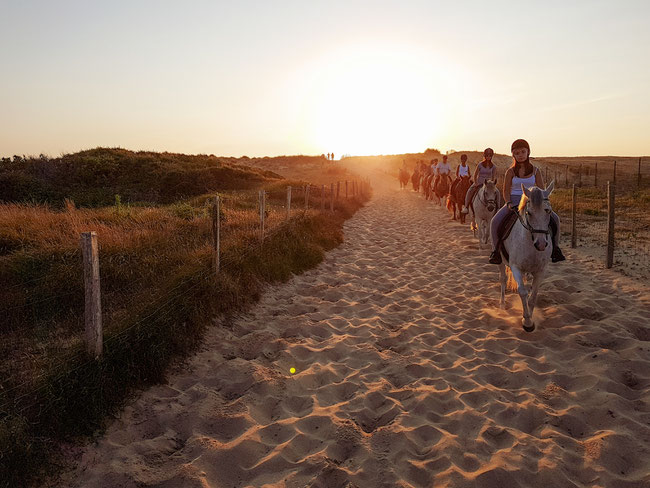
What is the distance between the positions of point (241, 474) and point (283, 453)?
15.5 inches

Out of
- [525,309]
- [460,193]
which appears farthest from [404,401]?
[460,193]

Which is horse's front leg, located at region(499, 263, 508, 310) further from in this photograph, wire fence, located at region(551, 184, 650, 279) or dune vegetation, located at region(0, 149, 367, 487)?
dune vegetation, located at region(0, 149, 367, 487)

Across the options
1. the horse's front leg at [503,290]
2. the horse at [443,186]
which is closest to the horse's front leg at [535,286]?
the horse's front leg at [503,290]

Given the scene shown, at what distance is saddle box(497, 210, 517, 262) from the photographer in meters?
6.44

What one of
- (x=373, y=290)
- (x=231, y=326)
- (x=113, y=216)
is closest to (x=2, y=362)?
(x=231, y=326)

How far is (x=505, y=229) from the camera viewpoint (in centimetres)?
652

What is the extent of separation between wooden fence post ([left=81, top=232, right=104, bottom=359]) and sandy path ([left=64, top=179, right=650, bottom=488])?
75 centimetres

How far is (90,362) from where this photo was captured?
3973mm

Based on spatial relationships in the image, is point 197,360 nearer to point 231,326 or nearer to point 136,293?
point 231,326

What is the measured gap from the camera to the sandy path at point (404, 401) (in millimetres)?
3262

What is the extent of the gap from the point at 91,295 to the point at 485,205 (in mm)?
9425

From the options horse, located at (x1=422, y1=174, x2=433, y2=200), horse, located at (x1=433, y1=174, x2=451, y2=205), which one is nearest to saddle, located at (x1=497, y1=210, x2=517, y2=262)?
horse, located at (x1=433, y1=174, x2=451, y2=205)

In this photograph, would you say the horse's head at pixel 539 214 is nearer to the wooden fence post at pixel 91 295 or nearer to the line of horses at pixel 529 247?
the line of horses at pixel 529 247

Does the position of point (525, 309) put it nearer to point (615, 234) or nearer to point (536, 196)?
point (536, 196)
